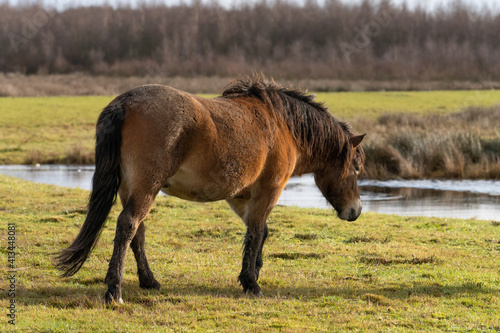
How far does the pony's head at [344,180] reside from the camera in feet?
22.8

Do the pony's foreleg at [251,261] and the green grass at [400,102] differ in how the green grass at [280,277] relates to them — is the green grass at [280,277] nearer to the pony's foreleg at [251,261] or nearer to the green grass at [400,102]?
the pony's foreleg at [251,261]

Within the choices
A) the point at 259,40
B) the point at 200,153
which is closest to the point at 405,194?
the point at 200,153

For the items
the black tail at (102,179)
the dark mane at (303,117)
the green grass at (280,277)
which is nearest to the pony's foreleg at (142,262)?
the green grass at (280,277)

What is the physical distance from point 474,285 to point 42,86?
67125 mm

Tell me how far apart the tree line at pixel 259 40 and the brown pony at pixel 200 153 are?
269 ft

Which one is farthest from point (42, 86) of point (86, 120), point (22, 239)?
point (22, 239)

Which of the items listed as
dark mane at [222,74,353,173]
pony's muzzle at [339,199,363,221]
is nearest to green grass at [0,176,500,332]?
pony's muzzle at [339,199,363,221]

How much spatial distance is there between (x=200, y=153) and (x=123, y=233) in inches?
39.1

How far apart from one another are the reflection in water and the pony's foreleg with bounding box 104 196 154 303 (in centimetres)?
995

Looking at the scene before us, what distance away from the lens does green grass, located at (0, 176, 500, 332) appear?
16.2 feet

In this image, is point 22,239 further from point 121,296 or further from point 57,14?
point 57,14

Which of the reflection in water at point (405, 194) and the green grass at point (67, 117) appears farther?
the green grass at point (67, 117)

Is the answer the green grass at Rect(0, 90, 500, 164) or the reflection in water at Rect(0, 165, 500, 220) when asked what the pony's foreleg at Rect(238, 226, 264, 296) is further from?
the green grass at Rect(0, 90, 500, 164)

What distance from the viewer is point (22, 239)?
8094 mm
